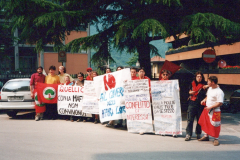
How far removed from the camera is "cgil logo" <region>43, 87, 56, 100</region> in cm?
1127

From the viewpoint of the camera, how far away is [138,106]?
8.53 m

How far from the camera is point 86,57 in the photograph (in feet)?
149

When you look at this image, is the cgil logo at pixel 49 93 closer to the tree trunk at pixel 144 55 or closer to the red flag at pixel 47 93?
the red flag at pixel 47 93

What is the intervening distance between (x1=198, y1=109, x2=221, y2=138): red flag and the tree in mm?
3718

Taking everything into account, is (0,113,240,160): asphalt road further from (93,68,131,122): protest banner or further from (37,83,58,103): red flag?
(37,83,58,103): red flag

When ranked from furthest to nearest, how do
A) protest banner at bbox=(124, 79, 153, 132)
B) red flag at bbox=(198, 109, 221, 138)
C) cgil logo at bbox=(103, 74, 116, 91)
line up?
cgil logo at bbox=(103, 74, 116, 91)
protest banner at bbox=(124, 79, 153, 132)
red flag at bbox=(198, 109, 221, 138)

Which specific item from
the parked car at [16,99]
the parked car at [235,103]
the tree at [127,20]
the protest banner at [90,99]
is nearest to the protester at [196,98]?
the tree at [127,20]

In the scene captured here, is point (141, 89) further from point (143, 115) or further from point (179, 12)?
point (179, 12)

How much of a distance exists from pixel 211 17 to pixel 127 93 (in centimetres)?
441

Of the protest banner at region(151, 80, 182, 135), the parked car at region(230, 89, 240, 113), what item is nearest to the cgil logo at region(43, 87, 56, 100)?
the protest banner at region(151, 80, 182, 135)

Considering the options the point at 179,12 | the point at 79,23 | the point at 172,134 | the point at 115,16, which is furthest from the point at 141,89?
the point at 115,16

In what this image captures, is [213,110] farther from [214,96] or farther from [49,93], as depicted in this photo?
[49,93]

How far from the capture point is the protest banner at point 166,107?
7992mm

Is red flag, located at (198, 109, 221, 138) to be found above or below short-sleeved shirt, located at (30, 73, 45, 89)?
below
